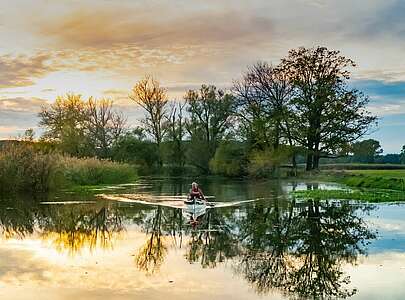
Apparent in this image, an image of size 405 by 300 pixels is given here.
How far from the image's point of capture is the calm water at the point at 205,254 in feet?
34.2

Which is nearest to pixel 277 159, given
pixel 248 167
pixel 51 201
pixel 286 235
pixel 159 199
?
pixel 248 167

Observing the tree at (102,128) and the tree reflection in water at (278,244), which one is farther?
the tree at (102,128)

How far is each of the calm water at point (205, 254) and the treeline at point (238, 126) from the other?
27.1m

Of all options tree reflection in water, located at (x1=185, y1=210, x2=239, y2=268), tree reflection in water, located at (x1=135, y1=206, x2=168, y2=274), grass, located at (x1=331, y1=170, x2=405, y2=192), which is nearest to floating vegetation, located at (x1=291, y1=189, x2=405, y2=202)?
grass, located at (x1=331, y1=170, x2=405, y2=192)

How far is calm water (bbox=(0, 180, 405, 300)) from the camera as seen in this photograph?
1042cm

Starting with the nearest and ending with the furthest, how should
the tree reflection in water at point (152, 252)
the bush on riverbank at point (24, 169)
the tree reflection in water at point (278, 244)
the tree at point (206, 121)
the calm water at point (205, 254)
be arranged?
the calm water at point (205, 254) < the tree reflection in water at point (278, 244) < the tree reflection in water at point (152, 252) < the bush on riverbank at point (24, 169) < the tree at point (206, 121)

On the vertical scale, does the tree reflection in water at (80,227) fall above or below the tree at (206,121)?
below

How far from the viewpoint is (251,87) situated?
57.0 m

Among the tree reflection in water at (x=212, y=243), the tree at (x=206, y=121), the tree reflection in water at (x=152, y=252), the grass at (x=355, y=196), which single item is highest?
the tree at (x=206, y=121)

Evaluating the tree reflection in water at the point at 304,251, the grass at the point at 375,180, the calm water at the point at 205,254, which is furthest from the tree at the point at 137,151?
the tree reflection in water at the point at 304,251

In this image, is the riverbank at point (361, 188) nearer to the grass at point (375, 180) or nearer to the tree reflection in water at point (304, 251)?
the grass at point (375, 180)

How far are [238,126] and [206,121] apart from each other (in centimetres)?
784

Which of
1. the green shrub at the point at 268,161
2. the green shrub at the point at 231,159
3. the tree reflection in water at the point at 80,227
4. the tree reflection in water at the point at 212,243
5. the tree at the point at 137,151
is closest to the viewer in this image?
the tree reflection in water at the point at 212,243

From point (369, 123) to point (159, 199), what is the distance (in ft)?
88.5
